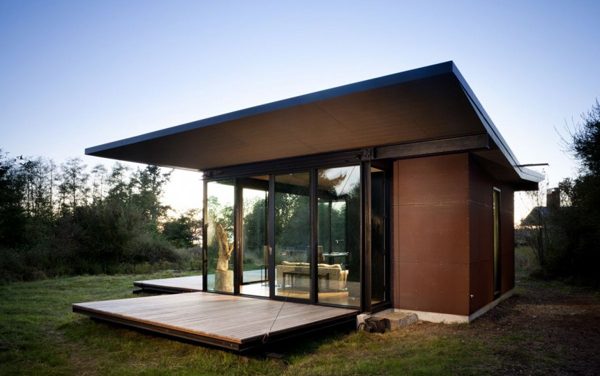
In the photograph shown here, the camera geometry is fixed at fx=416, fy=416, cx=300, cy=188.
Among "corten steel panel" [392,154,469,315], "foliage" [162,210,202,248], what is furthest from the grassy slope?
"foliage" [162,210,202,248]

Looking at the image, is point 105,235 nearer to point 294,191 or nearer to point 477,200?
point 294,191

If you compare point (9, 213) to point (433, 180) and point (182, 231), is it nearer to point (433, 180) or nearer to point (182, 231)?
point (182, 231)

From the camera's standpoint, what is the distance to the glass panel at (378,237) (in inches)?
242

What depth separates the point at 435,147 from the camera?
19.2 feet

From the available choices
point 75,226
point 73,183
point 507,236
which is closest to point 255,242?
point 507,236

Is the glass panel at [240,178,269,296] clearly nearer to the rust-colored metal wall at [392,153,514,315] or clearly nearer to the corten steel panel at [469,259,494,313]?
the rust-colored metal wall at [392,153,514,315]

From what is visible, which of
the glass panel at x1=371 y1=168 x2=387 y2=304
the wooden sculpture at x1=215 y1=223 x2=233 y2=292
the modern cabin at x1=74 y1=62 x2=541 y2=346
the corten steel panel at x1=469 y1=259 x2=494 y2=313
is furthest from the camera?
the wooden sculpture at x1=215 y1=223 x2=233 y2=292

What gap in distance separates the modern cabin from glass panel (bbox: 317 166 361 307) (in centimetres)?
2

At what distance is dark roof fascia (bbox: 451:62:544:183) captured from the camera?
3.68 meters

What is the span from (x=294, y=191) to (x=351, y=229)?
3.98 feet

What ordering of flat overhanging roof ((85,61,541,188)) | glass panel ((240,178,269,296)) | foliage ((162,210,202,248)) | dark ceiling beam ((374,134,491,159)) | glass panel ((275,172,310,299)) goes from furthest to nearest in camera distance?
foliage ((162,210,202,248))
glass panel ((240,178,269,296))
glass panel ((275,172,310,299))
dark ceiling beam ((374,134,491,159))
flat overhanging roof ((85,61,541,188))

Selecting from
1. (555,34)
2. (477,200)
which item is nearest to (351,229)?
(477,200)

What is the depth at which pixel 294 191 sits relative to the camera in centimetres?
682

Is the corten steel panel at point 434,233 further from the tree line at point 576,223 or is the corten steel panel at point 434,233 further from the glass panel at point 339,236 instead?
the tree line at point 576,223
